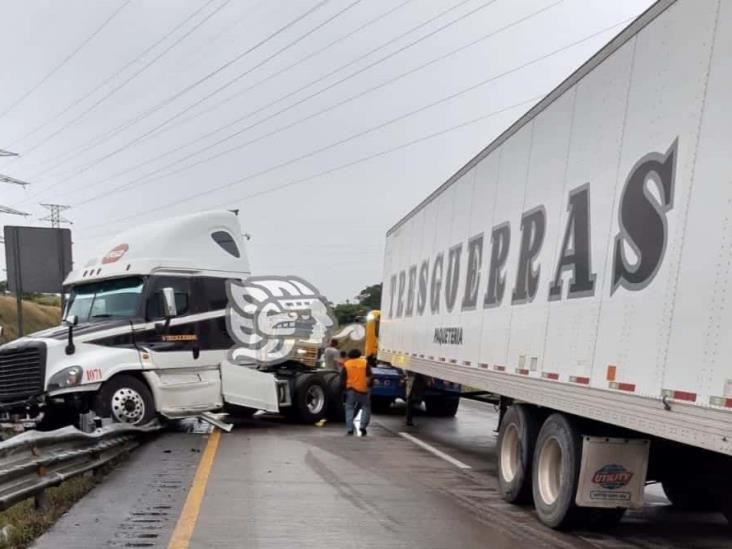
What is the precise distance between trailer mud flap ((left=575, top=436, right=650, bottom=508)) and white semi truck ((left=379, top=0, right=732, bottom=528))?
1 centimetres

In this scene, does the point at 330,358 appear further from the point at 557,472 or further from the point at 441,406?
the point at 557,472

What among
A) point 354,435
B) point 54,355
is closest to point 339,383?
point 354,435

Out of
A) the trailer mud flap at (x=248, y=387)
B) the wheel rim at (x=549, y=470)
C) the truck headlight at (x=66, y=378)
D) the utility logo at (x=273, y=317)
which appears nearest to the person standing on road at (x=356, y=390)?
the trailer mud flap at (x=248, y=387)

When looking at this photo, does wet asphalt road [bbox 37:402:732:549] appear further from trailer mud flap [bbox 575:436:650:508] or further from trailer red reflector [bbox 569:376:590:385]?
trailer red reflector [bbox 569:376:590:385]

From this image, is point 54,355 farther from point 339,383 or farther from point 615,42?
point 615,42

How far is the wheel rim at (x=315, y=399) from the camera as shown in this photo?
16.0 metres

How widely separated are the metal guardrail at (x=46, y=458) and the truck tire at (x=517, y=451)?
15.1 ft

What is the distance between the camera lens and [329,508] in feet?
25.2

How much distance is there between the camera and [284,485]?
8.88 metres

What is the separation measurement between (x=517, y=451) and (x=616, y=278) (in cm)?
300

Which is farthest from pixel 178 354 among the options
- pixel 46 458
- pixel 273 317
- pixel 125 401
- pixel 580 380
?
pixel 580 380

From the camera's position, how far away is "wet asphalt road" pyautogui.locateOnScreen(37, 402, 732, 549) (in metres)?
6.41

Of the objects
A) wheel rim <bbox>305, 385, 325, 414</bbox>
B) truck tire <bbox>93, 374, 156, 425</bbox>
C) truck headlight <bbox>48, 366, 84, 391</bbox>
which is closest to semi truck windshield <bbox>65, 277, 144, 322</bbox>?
truck tire <bbox>93, 374, 156, 425</bbox>

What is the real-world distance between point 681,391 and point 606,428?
1.98 meters
